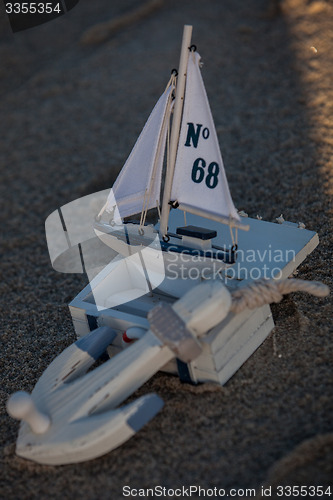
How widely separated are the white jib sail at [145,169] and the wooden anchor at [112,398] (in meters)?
0.58

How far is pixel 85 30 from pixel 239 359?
3.77 meters

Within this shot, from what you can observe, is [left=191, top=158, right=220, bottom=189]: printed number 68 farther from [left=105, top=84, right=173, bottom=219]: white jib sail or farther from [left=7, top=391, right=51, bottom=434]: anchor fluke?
[left=7, top=391, right=51, bottom=434]: anchor fluke

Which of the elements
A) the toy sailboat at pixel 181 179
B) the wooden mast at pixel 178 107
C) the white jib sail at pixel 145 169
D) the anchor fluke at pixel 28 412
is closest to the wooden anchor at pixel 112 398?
the anchor fluke at pixel 28 412

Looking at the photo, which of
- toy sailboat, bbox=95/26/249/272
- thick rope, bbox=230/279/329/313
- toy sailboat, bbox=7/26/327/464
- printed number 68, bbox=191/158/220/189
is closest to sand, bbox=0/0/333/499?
toy sailboat, bbox=7/26/327/464

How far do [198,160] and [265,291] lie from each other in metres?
0.55

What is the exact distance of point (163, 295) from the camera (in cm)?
254

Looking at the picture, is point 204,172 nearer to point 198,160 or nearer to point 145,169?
point 198,160

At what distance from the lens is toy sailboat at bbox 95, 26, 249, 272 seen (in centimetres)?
222

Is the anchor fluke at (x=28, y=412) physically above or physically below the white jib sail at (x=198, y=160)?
below

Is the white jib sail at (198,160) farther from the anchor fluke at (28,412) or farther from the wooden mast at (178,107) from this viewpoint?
the anchor fluke at (28,412)

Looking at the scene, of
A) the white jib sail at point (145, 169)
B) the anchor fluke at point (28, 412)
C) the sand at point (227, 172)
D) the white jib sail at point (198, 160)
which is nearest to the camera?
the anchor fluke at point (28, 412)

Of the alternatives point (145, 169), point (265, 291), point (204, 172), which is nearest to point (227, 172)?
point (145, 169)

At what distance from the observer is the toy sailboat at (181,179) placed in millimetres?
2219

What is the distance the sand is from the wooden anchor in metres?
0.17
